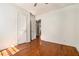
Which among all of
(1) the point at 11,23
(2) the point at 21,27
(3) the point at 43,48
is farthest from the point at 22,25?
(3) the point at 43,48

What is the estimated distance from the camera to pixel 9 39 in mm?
1526

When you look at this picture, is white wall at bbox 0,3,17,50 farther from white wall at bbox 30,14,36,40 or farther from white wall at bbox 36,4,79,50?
white wall at bbox 36,4,79,50

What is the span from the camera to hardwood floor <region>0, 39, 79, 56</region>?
61.1 inches

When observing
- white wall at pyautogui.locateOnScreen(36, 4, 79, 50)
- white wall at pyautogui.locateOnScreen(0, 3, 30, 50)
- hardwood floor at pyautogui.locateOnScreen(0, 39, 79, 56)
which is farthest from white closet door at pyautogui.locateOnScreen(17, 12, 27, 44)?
white wall at pyautogui.locateOnScreen(36, 4, 79, 50)

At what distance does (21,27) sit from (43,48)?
624 mm

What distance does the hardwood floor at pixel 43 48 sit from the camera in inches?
61.1

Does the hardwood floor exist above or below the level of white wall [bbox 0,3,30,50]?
below

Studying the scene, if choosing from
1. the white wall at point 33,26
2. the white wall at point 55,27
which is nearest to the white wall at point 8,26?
the white wall at point 33,26

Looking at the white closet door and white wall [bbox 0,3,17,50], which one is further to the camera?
the white closet door

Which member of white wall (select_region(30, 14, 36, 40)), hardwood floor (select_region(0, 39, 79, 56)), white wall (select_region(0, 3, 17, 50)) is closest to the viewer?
white wall (select_region(0, 3, 17, 50))

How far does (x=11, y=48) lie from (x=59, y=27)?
98 cm

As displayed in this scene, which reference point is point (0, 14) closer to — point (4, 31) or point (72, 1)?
point (4, 31)

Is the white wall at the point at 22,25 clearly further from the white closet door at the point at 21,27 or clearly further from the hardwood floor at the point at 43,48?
the hardwood floor at the point at 43,48

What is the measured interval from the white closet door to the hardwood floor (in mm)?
109
